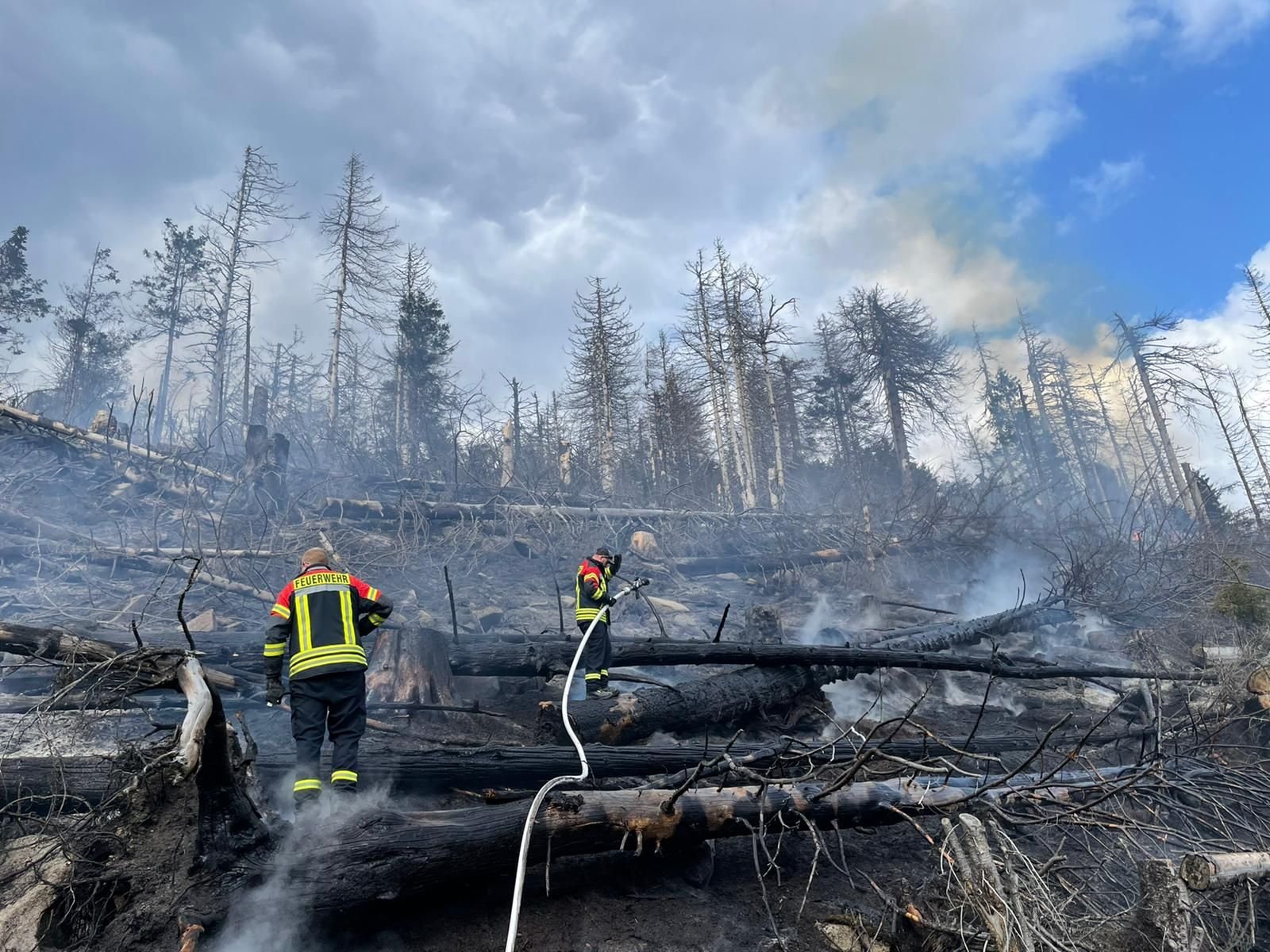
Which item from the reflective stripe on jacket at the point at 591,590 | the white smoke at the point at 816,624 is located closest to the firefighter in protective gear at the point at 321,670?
the reflective stripe on jacket at the point at 591,590

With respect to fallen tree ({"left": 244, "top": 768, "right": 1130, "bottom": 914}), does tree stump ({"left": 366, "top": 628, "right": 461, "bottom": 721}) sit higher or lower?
higher

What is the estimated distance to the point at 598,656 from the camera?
6555 mm

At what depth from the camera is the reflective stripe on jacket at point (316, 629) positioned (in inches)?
164

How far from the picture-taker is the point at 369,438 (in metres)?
22.5

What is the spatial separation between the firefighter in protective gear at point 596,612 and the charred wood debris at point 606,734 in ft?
1.39

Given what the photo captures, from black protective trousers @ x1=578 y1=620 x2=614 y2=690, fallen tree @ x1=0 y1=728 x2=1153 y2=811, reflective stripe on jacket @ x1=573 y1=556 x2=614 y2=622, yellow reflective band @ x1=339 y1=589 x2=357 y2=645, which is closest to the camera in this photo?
fallen tree @ x1=0 y1=728 x2=1153 y2=811

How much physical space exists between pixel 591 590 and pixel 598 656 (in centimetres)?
73

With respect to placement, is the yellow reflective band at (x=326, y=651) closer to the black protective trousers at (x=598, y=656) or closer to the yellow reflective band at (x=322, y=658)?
the yellow reflective band at (x=322, y=658)

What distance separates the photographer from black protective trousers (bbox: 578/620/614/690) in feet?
21.1

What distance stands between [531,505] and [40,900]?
11.1 m

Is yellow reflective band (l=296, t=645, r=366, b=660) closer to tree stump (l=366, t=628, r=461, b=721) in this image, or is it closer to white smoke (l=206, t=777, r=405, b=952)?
white smoke (l=206, t=777, r=405, b=952)

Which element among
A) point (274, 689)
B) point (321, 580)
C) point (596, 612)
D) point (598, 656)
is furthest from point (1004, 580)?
point (274, 689)

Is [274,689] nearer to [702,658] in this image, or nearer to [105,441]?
[702,658]

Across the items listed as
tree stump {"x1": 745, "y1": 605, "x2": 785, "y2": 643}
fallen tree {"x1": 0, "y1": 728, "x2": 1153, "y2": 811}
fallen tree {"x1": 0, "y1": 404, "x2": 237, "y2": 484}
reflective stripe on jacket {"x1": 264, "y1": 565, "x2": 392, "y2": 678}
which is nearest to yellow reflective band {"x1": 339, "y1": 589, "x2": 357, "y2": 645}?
reflective stripe on jacket {"x1": 264, "y1": 565, "x2": 392, "y2": 678}
